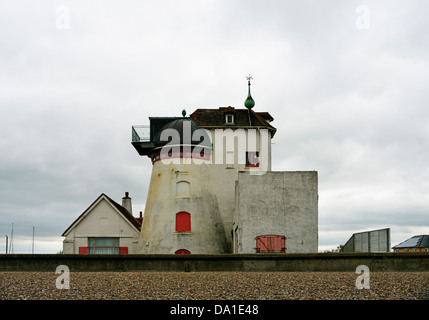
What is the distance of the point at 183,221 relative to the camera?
32.8 m

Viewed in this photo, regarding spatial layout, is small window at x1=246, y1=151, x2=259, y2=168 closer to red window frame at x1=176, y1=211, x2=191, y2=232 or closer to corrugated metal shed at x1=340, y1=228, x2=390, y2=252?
red window frame at x1=176, y1=211, x2=191, y2=232

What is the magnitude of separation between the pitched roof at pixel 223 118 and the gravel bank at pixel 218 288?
66.9 ft

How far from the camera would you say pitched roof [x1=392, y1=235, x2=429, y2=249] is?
64.4 meters

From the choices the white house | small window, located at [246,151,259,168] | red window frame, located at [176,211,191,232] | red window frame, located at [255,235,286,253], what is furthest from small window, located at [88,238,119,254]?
red window frame, located at [255,235,286,253]

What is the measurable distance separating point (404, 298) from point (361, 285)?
2274 mm

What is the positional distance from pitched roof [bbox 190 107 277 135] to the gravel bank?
20377mm

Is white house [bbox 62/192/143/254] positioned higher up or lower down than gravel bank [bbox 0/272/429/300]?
higher up

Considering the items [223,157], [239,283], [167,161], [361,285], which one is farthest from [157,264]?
[223,157]

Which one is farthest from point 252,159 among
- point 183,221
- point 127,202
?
point 127,202

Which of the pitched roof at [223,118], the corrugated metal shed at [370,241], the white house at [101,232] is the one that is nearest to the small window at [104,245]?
the white house at [101,232]

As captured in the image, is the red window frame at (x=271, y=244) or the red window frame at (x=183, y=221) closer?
the red window frame at (x=271, y=244)

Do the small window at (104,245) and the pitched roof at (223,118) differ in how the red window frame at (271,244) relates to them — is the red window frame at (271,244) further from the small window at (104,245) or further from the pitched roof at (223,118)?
the small window at (104,245)

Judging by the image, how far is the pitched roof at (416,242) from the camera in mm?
64394
